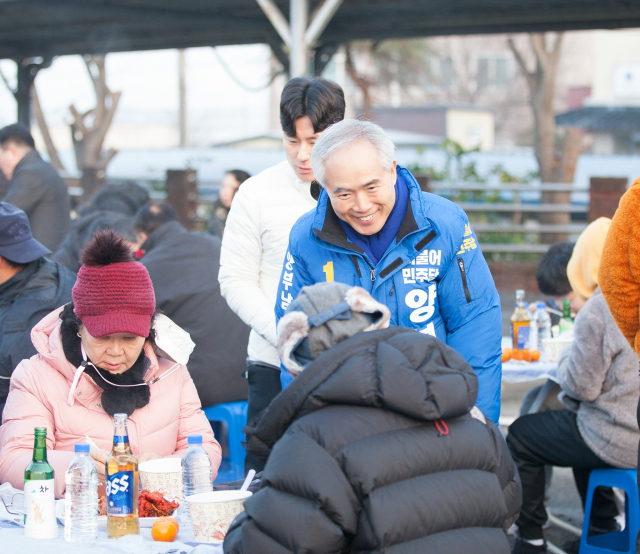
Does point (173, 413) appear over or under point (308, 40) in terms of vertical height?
under

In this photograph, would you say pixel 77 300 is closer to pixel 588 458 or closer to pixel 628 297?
pixel 628 297

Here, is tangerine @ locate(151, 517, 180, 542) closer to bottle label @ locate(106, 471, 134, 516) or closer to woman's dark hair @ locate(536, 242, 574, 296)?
bottle label @ locate(106, 471, 134, 516)

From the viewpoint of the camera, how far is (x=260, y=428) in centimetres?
179

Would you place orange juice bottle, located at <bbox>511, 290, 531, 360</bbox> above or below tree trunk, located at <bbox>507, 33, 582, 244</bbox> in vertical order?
below

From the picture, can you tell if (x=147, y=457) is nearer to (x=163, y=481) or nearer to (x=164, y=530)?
(x=163, y=481)

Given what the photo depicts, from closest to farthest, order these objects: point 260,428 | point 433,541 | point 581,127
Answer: point 433,541 → point 260,428 → point 581,127

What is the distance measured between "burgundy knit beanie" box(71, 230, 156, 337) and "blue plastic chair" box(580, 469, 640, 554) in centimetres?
227

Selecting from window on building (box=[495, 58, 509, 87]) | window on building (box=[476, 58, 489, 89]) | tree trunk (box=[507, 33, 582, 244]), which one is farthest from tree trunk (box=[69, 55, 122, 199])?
window on building (box=[495, 58, 509, 87])

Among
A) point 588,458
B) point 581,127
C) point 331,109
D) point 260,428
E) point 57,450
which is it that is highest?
point 581,127

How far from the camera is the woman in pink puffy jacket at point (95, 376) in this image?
8.30 feet

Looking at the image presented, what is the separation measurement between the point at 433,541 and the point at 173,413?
1.31 m

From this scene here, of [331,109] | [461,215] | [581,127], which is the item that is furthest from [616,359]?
[581,127]

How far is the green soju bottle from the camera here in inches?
82.4

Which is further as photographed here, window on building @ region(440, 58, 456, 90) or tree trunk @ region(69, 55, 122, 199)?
window on building @ region(440, 58, 456, 90)
